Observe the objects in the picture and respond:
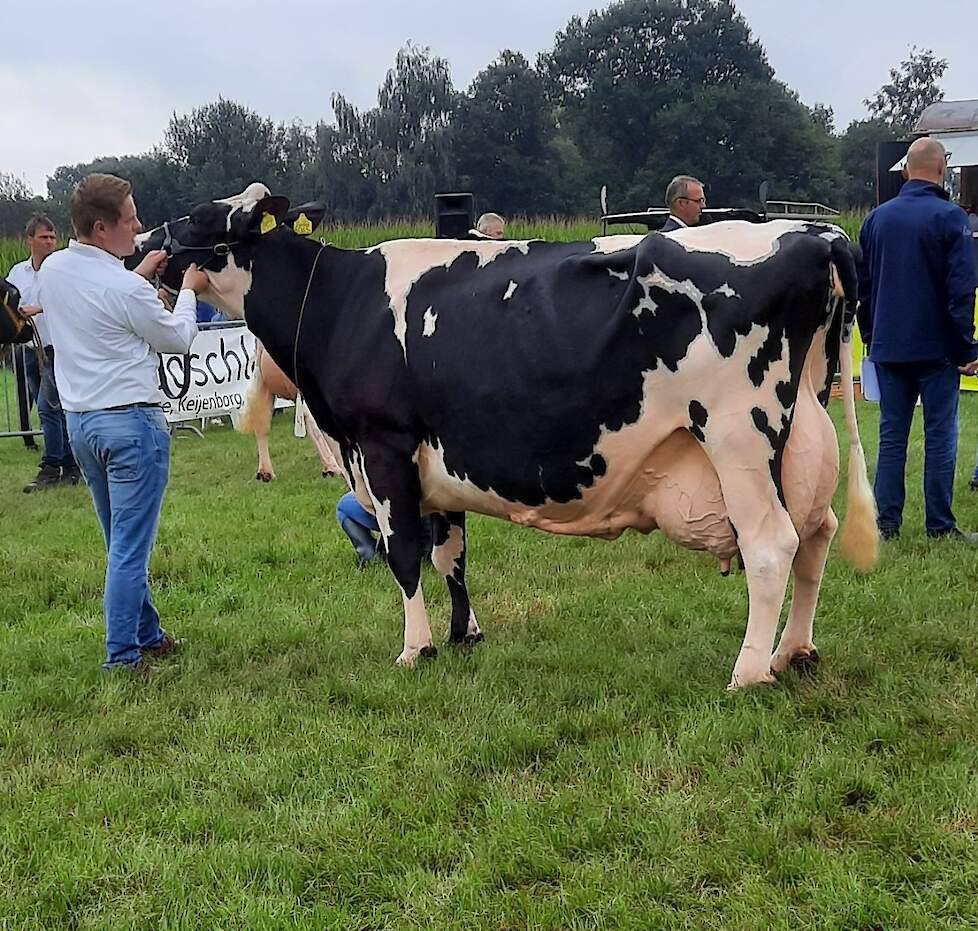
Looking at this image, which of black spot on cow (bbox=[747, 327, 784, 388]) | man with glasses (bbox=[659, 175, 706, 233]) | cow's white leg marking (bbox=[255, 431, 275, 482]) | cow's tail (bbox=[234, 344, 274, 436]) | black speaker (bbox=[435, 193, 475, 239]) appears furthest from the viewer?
cow's white leg marking (bbox=[255, 431, 275, 482])

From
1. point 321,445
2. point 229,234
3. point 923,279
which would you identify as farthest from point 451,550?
point 923,279

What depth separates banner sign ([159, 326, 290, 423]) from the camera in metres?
12.5

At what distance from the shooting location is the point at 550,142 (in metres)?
62.7

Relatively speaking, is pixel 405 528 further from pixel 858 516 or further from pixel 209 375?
pixel 209 375

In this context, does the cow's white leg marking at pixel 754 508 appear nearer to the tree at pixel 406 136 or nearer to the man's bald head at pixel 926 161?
the man's bald head at pixel 926 161

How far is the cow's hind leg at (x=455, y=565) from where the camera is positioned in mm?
5230

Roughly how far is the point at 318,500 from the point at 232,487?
1.23 metres

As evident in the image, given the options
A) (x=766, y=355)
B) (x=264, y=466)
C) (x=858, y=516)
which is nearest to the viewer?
(x=766, y=355)

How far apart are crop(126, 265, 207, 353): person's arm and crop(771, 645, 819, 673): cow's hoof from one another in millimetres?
3083

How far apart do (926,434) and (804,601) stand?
2.74 metres

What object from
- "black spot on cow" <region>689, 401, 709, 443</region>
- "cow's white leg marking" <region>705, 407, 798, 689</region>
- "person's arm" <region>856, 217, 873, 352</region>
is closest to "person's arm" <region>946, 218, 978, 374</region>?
"person's arm" <region>856, 217, 873, 352</region>

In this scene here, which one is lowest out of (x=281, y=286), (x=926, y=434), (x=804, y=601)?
(x=804, y=601)

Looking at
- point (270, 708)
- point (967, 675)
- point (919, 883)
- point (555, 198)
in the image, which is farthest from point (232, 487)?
point (555, 198)

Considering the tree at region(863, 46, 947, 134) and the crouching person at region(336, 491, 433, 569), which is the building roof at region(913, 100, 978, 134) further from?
the tree at region(863, 46, 947, 134)
